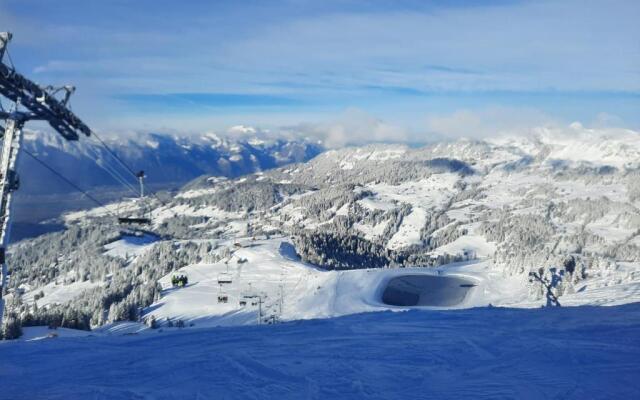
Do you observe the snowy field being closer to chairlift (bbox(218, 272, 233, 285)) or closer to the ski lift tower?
the ski lift tower

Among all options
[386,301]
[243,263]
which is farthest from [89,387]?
[243,263]

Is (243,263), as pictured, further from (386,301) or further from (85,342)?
(85,342)

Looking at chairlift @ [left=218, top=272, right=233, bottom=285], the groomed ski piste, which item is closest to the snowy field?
the groomed ski piste

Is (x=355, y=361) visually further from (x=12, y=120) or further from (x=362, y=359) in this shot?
(x=12, y=120)

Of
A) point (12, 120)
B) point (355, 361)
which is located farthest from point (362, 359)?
point (12, 120)

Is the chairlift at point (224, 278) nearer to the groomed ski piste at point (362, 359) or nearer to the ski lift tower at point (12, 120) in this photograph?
the groomed ski piste at point (362, 359)

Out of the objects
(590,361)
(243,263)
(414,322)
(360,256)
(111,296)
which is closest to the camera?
(590,361)

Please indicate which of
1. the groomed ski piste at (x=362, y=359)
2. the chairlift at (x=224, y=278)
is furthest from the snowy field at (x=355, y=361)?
the chairlift at (x=224, y=278)

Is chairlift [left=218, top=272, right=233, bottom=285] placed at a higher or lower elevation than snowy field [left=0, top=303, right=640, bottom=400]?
lower
